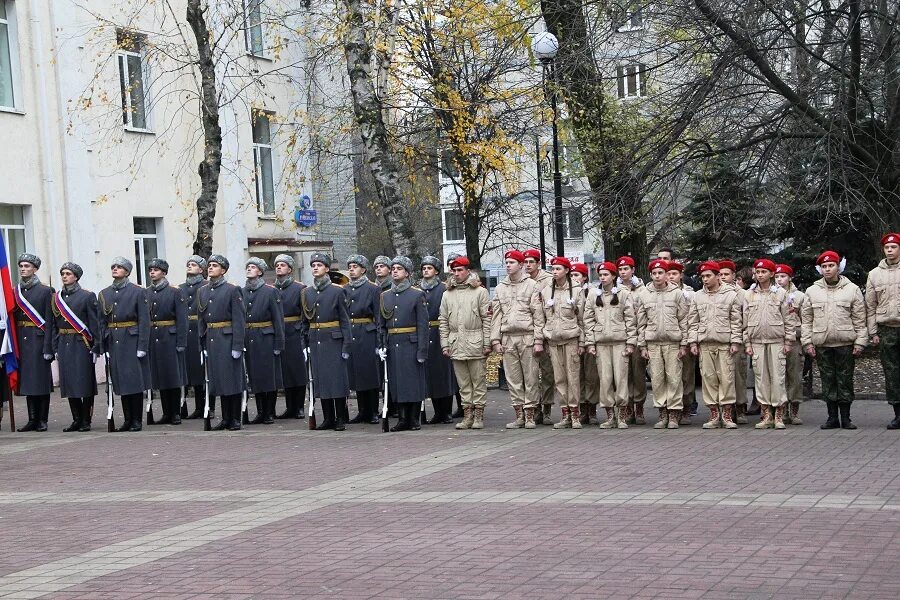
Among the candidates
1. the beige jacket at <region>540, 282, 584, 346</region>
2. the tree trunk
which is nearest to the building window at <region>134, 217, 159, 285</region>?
the tree trunk

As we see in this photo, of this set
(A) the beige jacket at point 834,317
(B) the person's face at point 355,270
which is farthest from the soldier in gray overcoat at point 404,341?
(A) the beige jacket at point 834,317

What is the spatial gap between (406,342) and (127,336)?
153 inches

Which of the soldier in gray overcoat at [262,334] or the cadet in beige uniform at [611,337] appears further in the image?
the soldier in gray overcoat at [262,334]

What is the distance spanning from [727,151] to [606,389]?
6.23 m

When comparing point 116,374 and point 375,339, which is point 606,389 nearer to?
point 375,339

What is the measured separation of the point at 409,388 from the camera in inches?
642

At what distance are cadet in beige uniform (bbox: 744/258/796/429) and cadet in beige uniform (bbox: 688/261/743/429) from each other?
6.5 inches

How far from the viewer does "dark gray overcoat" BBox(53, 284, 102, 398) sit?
17.6 m

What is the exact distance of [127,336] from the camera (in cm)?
1762

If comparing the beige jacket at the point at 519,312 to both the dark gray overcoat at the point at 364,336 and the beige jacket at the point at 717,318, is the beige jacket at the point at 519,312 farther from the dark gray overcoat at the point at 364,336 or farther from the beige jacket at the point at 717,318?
the beige jacket at the point at 717,318

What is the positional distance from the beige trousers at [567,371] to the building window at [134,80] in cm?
1368

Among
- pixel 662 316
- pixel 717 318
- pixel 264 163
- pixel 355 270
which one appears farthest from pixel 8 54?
pixel 717 318

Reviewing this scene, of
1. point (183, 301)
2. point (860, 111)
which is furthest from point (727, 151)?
point (183, 301)

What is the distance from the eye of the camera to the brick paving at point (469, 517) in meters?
7.61
